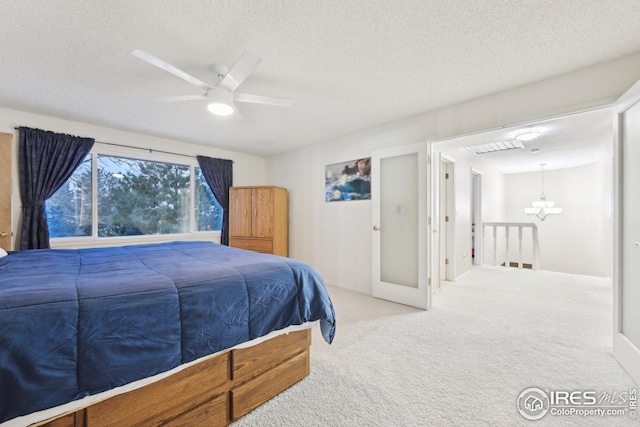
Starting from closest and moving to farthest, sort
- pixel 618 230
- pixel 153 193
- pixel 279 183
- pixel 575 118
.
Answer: pixel 618 230
pixel 575 118
pixel 153 193
pixel 279 183

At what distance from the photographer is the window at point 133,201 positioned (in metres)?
3.47

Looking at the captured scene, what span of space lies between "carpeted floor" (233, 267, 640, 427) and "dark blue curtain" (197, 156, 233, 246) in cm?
264

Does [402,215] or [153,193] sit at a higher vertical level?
[153,193]

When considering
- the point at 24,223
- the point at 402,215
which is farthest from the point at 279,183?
the point at 24,223

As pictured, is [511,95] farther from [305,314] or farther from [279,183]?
[279,183]

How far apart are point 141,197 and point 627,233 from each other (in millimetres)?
5456

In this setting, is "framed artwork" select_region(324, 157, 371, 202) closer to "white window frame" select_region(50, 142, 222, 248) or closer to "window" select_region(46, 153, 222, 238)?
"window" select_region(46, 153, 222, 238)

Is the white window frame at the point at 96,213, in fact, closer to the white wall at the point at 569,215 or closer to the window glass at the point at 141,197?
the window glass at the point at 141,197

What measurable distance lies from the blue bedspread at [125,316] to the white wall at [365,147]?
2.27 meters

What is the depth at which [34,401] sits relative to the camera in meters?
0.91

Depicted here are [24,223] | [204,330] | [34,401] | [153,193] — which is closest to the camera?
[34,401]

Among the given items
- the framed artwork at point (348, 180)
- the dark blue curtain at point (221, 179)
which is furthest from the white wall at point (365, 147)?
the dark blue curtain at point (221, 179)

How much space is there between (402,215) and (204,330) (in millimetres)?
2751

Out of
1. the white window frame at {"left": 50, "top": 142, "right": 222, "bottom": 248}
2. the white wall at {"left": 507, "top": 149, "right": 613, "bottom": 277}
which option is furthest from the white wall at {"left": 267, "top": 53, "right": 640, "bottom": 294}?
the white wall at {"left": 507, "top": 149, "right": 613, "bottom": 277}
